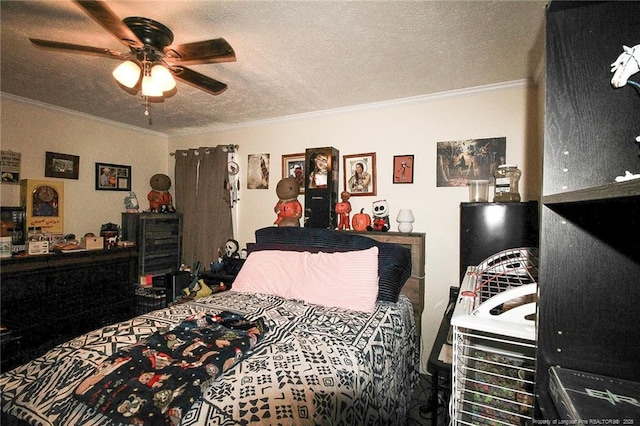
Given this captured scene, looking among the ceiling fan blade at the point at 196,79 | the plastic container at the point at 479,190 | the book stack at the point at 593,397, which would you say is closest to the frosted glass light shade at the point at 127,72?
the ceiling fan blade at the point at 196,79

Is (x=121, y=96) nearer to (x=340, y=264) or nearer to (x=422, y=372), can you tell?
(x=340, y=264)

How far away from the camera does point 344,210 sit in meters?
2.79

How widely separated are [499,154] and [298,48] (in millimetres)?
1812

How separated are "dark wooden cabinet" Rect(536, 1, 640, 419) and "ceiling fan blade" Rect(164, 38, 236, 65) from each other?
131 centimetres

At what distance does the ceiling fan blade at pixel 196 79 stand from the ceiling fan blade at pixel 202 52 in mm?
109

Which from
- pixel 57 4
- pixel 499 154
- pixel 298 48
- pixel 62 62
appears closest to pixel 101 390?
pixel 57 4

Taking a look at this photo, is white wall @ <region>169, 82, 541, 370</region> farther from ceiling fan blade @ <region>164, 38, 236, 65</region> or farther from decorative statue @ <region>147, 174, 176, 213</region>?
decorative statue @ <region>147, 174, 176, 213</region>

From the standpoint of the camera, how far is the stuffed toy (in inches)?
103

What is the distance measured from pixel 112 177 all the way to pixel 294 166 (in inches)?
91.9

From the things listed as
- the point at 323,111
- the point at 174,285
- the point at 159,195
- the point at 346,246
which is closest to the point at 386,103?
the point at 323,111

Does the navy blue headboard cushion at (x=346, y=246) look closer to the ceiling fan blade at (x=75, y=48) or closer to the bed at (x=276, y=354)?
the bed at (x=276, y=354)

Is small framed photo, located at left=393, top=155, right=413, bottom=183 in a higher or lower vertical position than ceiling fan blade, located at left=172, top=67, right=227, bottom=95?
lower

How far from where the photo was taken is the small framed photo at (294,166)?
3.20 meters

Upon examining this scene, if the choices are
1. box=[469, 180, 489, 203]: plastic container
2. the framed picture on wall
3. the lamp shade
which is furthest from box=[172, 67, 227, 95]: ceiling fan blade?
box=[469, 180, 489, 203]: plastic container
